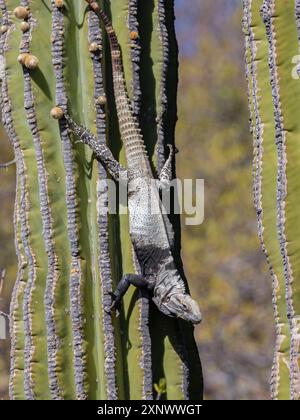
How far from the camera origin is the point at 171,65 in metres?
3.89

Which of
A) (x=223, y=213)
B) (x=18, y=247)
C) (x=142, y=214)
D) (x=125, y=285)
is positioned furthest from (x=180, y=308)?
(x=223, y=213)

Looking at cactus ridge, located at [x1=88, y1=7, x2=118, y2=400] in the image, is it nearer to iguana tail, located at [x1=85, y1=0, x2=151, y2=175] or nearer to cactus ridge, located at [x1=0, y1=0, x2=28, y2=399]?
iguana tail, located at [x1=85, y1=0, x2=151, y2=175]

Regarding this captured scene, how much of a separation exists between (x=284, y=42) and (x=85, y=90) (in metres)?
0.88

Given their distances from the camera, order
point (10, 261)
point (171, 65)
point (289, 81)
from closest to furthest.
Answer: point (289, 81), point (171, 65), point (10, 261)

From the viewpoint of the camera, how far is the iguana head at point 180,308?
364 centimetres

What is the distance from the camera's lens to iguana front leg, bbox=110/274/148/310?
11.8ft

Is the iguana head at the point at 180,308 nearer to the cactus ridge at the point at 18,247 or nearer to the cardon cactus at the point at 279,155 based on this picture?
the cardon cactus at the point at 279,155

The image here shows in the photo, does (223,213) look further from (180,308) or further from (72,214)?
(72,214)

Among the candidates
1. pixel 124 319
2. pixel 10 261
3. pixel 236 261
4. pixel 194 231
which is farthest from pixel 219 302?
pixel 124 319

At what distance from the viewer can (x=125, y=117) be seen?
144 inches

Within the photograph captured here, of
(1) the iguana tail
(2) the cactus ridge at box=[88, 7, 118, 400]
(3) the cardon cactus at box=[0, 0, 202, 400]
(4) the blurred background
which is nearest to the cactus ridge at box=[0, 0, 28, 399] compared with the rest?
(3) the cardon cactus at box=[0, 0, 202, 400]

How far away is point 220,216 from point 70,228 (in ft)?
19.3

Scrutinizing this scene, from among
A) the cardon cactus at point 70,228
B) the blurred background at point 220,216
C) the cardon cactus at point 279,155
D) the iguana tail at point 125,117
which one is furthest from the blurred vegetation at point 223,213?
the iguana tail at point 125,117
